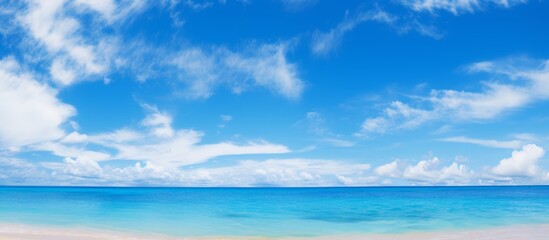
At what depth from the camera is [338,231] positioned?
2005 cm

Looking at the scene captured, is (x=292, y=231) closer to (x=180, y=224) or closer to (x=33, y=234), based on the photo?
(x=180, y=224)

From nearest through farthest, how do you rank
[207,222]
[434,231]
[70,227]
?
[434,231] < [70,227] < [207,222]

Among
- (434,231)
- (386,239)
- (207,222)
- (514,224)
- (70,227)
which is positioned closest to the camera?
(386,239)

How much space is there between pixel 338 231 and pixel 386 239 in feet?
10.5

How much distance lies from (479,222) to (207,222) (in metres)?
15.5

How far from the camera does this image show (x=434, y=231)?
19.7 metres

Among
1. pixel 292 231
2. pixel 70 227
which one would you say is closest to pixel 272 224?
pixel 292 231

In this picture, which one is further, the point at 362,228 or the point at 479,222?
the point at 479,222

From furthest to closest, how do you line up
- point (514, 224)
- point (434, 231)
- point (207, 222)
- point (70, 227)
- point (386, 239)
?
point (207, 222)
point (514, 224)
point (70, 227)
point (434, 231)
point (386, 239)

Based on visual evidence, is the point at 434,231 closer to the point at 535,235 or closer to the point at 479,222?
the point at 535,235

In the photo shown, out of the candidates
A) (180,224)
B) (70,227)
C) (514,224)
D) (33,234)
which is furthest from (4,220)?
(514,224)

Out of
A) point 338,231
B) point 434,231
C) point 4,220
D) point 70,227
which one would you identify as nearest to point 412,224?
point 434,231

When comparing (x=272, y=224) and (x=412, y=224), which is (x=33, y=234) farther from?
(x=412, y=224)

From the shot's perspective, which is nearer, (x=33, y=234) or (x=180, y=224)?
(x=33, y=234)
